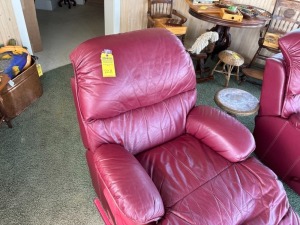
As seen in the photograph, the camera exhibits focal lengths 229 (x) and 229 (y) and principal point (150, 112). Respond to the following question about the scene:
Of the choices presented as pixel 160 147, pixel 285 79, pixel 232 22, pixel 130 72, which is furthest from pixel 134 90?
pixel 232 22

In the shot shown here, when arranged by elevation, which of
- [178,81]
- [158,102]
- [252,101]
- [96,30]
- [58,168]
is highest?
[178,81]

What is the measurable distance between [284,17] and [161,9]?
1.50m

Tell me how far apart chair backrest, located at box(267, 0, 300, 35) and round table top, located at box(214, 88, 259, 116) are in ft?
4.88

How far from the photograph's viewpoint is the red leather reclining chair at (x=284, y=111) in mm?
1484

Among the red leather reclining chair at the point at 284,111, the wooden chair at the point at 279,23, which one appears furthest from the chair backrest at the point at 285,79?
the wooden chair at the point at 279,23

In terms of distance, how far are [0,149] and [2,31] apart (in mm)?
1112

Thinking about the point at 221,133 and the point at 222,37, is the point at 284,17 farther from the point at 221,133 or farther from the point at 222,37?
the point at 221,133

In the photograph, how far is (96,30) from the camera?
12.0 ft

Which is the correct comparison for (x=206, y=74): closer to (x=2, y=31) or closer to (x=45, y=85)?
(x=45, y=85)

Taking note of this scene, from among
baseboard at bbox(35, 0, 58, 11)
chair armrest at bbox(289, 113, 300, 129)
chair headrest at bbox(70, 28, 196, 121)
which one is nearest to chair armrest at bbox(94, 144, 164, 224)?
chair headrest at bbox(70, 28, 196, 121)

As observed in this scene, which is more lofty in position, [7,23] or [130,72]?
[130,72]

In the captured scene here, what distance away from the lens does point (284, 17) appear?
2.65 meters

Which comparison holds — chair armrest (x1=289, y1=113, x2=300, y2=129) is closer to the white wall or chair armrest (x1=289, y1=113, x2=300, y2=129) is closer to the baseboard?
the white wall

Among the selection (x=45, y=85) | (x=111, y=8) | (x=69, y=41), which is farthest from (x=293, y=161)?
(x=69, y=41)
